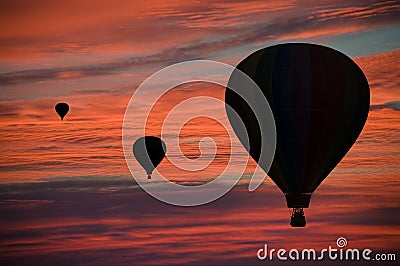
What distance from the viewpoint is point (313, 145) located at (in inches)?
2931

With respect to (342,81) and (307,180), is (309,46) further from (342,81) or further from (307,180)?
(307,180)

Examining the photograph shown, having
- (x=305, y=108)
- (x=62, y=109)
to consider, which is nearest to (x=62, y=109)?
(x=62, y=109)

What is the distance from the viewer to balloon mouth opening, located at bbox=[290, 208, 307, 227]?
241 ft

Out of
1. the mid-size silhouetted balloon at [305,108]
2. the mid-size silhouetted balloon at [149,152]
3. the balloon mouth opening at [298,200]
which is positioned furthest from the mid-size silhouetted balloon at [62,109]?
the balloon mouth opening at [298,200]

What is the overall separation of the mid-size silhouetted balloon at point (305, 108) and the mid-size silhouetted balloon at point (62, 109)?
16.5 metres

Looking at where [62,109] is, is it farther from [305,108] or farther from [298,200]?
[298,200]

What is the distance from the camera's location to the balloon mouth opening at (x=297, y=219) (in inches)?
2889

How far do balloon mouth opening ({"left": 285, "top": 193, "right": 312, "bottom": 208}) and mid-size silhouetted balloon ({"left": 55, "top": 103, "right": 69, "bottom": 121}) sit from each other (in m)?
19.5

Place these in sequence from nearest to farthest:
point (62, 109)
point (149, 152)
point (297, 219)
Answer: point (297, 219), point (62, 109), point (149, 152)

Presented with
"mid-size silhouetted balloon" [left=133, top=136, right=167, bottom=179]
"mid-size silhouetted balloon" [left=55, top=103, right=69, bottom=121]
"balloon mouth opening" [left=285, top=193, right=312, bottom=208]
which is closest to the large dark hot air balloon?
"mid-size silhouetted balloon" [left=55, top=103, right=69, bottom=121]

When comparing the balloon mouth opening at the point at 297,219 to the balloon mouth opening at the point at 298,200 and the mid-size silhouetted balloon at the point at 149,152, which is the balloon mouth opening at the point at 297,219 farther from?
the mid-size silhouetted balloon at the point at 149,152

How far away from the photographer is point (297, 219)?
241 ft

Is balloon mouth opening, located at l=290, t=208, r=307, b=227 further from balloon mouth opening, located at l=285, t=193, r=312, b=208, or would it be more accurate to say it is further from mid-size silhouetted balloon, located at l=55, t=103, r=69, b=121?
mid-size silhouetted balloon, located at l=55, t=103, r=69, b=121

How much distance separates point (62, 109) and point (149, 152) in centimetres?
960
